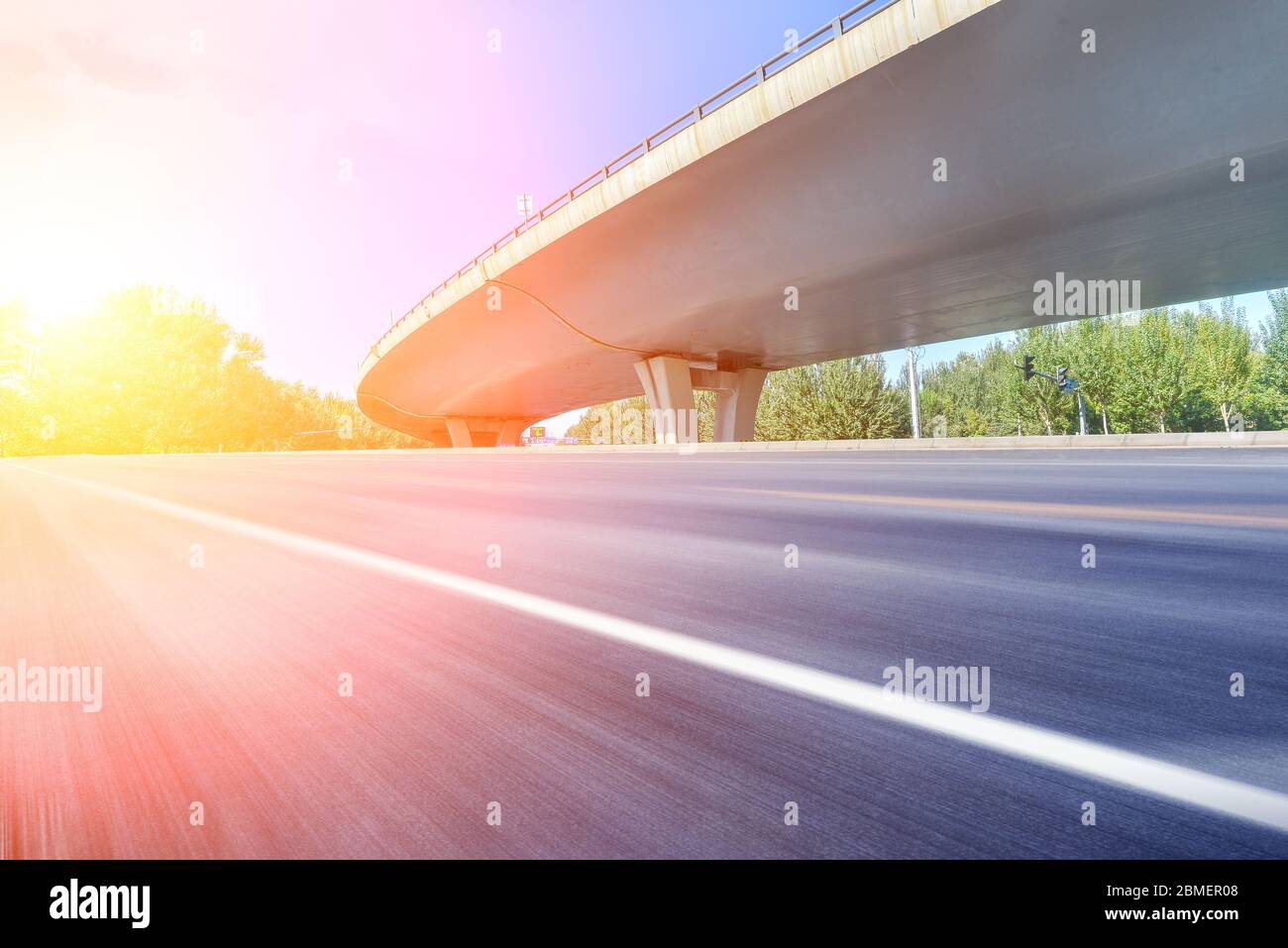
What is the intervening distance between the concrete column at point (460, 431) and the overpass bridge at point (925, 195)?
28.9 meters

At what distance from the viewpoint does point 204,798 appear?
5.47 feet

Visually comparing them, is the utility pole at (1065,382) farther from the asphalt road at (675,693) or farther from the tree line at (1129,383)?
the asphalt road at (675,693)

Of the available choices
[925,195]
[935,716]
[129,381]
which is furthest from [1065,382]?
[129,381]

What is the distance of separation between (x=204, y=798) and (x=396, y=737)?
466 mm

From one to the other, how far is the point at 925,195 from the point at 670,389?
58.9ft

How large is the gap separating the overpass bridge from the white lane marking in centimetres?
1639

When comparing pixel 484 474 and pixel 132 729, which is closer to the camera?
pixel 132 729

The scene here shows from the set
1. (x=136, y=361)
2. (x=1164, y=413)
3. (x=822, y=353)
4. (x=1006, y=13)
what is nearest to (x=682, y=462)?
(x=1006, y=13)

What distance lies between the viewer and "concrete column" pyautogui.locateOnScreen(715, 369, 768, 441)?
39000mm

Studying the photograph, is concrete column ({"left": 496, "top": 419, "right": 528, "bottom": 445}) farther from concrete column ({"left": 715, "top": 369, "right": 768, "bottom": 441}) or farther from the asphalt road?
the asphalt road

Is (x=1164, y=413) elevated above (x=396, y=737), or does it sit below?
above

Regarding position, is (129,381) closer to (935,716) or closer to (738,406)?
(738,406)
